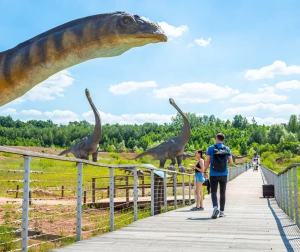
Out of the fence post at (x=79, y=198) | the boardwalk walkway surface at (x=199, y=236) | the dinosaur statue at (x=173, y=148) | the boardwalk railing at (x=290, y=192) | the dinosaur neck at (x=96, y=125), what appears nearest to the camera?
the boardwalk walkway surface at (x=199, y=236)

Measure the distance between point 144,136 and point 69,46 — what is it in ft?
308

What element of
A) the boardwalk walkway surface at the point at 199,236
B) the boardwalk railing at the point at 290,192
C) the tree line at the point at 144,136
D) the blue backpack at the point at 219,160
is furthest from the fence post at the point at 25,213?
the tree line at the point at 144,136

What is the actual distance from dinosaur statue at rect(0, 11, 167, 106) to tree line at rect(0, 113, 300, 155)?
6067 cm

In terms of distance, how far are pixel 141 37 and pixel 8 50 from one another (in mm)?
1847

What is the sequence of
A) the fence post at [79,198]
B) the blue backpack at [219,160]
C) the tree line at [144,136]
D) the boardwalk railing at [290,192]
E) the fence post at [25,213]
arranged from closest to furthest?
the fence post at [25,213]
the fence post at [79,198]
the boardwalk railing at [290,192]
the blue backpack at [219,160]
the tree line at [144,136]

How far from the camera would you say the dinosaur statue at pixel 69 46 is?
14.6 ft

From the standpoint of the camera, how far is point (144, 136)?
3883 inches

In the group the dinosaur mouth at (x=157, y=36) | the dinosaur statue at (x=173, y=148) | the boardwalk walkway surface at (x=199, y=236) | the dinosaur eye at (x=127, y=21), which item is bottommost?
the boardwalk walkway surface at (x=199, y=236)

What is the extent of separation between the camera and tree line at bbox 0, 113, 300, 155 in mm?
76188

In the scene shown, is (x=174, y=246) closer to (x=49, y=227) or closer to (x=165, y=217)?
(x=165, y=217)

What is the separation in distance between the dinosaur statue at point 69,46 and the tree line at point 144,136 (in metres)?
60.7

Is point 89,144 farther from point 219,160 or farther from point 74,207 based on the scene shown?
point 219,160

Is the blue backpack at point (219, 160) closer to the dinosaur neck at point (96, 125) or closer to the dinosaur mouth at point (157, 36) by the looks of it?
the dinosaur mouth at point (157, 36)

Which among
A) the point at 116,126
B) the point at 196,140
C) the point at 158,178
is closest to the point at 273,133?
the point at 196,140
